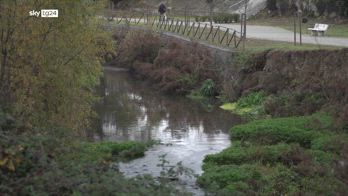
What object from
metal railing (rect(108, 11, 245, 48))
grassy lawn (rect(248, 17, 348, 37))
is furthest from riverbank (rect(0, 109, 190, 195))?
grassy lawn (rect(248, 17, 348, 37))

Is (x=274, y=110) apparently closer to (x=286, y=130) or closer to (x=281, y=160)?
(x=286, y=130)

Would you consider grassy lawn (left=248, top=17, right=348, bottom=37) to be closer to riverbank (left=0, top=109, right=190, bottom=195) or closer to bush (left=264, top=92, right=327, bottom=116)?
bush (left=264, top=92, right=327, bottom=116)

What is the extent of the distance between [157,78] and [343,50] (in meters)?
14.3

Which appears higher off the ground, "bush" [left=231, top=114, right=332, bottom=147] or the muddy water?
"bush" [left=231, top=114, right=332, bottom=147]

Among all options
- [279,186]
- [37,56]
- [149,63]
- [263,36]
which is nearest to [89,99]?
[37,56]

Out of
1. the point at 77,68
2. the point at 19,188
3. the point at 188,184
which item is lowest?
the point at 188,184

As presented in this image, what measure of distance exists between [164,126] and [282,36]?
12.2 m

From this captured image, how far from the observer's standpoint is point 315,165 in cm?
1628

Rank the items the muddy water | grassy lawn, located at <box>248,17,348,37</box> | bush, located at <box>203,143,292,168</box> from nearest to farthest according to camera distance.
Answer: bush, located at <box>203,143,292,168</box>
the muddy water
grassy lawn, located at <box>248,17,348,37</box>

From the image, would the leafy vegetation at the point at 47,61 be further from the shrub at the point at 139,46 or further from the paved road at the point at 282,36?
the shrub at the point at 139,46

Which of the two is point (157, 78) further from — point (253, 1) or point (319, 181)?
point (319, 181)

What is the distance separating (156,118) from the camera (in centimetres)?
2762

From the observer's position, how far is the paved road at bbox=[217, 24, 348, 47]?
101ft

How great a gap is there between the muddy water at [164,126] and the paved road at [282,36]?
19.1 feet
